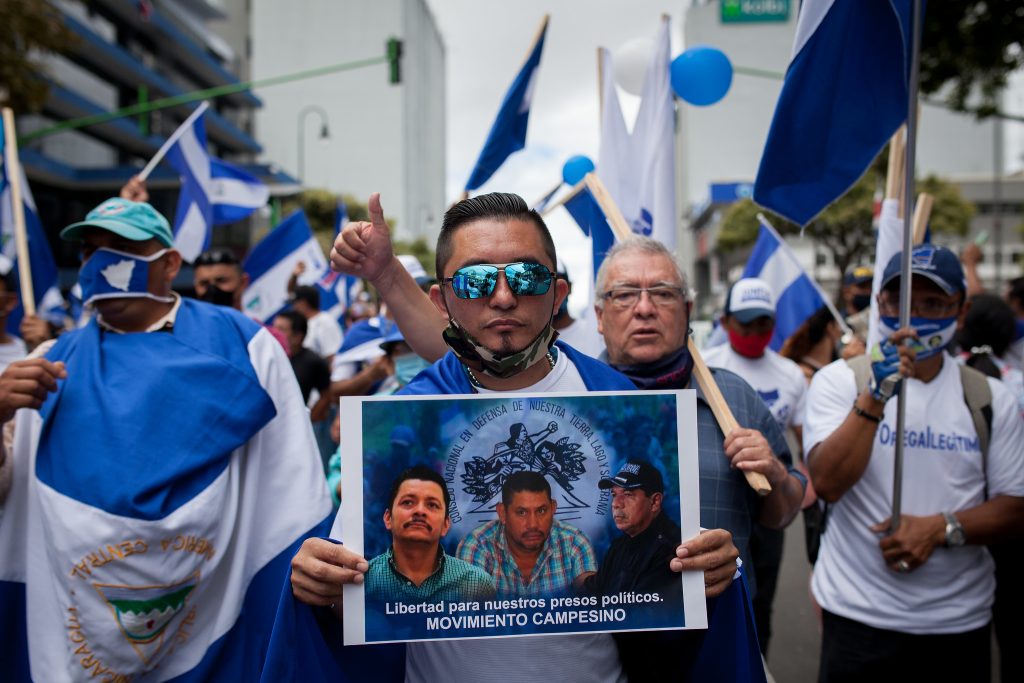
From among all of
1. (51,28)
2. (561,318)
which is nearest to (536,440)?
(561,318)

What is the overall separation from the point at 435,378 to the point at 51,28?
12908 millimetres

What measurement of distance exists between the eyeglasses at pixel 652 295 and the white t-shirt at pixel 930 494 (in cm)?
85

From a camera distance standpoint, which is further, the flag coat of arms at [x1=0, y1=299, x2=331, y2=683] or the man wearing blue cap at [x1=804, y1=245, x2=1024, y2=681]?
the man wearing blue cap at [x1=804, y1=245, x2=1024, y2=681]

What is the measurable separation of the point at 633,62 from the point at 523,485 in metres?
3.30

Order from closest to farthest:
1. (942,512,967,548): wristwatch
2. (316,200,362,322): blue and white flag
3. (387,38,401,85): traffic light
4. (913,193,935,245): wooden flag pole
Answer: (942,512,967,548): wristwatch → (913,193,935,245): wooden flag pole → (316,200,362,322): blue and white flag → (387,38,401,85): traffic light

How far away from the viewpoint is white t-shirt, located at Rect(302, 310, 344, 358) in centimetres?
789

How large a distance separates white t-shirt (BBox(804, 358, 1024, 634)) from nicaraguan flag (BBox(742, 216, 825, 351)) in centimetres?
346

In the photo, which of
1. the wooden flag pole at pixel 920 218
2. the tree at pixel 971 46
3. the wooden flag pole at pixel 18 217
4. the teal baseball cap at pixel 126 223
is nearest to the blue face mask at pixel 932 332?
the wooden flag pole at pixel 920 218

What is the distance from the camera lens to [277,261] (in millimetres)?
7461

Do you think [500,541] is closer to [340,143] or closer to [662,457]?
[662,457]

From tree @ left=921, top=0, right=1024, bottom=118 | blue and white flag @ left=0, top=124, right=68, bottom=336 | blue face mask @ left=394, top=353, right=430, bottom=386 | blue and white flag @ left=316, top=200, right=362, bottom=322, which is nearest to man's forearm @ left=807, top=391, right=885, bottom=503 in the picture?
blue face mask @ left=394, top=353, right=430, bottom=386

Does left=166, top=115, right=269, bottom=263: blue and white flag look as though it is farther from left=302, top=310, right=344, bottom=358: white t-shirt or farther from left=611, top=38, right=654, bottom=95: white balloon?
left=611, top=38, right=654, bottom=95: white balloon

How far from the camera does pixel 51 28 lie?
11750 mm

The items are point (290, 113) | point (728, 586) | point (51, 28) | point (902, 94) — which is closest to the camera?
point (728, 586)
